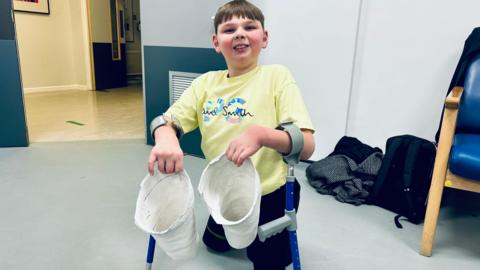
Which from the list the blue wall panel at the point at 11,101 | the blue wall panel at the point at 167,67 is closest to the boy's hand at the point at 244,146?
the blue wall panel at the point at 167,67

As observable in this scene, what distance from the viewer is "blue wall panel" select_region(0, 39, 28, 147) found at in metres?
2.44

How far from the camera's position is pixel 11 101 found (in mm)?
2508

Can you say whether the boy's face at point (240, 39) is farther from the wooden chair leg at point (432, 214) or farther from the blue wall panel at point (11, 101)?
the blue wall panel at point (11, 101)

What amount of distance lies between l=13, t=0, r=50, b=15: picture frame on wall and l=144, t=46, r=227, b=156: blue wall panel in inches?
128

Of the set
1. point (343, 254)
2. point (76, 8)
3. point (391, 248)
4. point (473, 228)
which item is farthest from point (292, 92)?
point (76, 8)

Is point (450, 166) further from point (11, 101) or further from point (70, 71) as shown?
point (70, 71)

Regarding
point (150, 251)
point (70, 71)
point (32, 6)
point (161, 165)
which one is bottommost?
point (150, 251)

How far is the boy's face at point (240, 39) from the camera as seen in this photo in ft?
3.43

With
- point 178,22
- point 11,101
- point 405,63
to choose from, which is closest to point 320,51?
point 405,63

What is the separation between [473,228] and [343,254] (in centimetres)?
72

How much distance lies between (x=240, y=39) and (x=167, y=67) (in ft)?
5.01

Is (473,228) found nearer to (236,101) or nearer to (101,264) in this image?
(236,101)

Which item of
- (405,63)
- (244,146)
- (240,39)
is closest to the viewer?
(244,146)

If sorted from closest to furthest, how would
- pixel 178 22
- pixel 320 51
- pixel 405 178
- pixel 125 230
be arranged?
pixel 125 230
pixel 405 178
pixel 320 51
pixel 178 22
